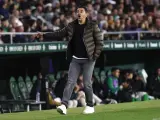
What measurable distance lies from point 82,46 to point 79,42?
9 cm

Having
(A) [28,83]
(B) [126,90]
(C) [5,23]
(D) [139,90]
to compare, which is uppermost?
(C) [5,23]

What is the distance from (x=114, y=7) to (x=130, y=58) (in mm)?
2238

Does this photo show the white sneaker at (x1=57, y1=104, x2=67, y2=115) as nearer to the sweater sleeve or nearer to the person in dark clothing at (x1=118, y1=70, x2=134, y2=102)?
the person in dark clothing at (x1=118, y1=70, x2=134, y2=102)

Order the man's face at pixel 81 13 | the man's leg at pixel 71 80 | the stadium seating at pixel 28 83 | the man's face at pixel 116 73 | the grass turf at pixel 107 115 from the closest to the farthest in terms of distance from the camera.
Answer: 1. the grass turf at pixel 107 115
2. the man's face at pixel 81 13
3. the man's leg at pixel 71 80
4. the stadium seating at pixel 28 83
5. the man's face at pixel 116 73

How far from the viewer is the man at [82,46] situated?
11680 mm

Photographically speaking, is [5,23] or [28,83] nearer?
[5,23]

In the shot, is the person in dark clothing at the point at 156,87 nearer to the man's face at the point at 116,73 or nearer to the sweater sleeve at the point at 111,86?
the man's face at the point at 116,73

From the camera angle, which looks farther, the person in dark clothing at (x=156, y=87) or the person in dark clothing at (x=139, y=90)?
the person in dark clothing at (x=156, y=87)

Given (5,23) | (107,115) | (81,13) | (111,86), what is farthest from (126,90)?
(81,13)

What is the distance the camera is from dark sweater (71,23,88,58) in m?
11.7

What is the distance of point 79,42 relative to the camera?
11711 millimetres

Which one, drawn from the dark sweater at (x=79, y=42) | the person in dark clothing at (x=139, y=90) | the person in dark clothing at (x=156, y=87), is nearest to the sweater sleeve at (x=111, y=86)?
the person in dark clothing at (x=139, y=90)

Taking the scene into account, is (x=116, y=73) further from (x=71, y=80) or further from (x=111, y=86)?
(x=71, y=80)

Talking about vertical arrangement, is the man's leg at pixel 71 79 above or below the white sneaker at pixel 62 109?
above
